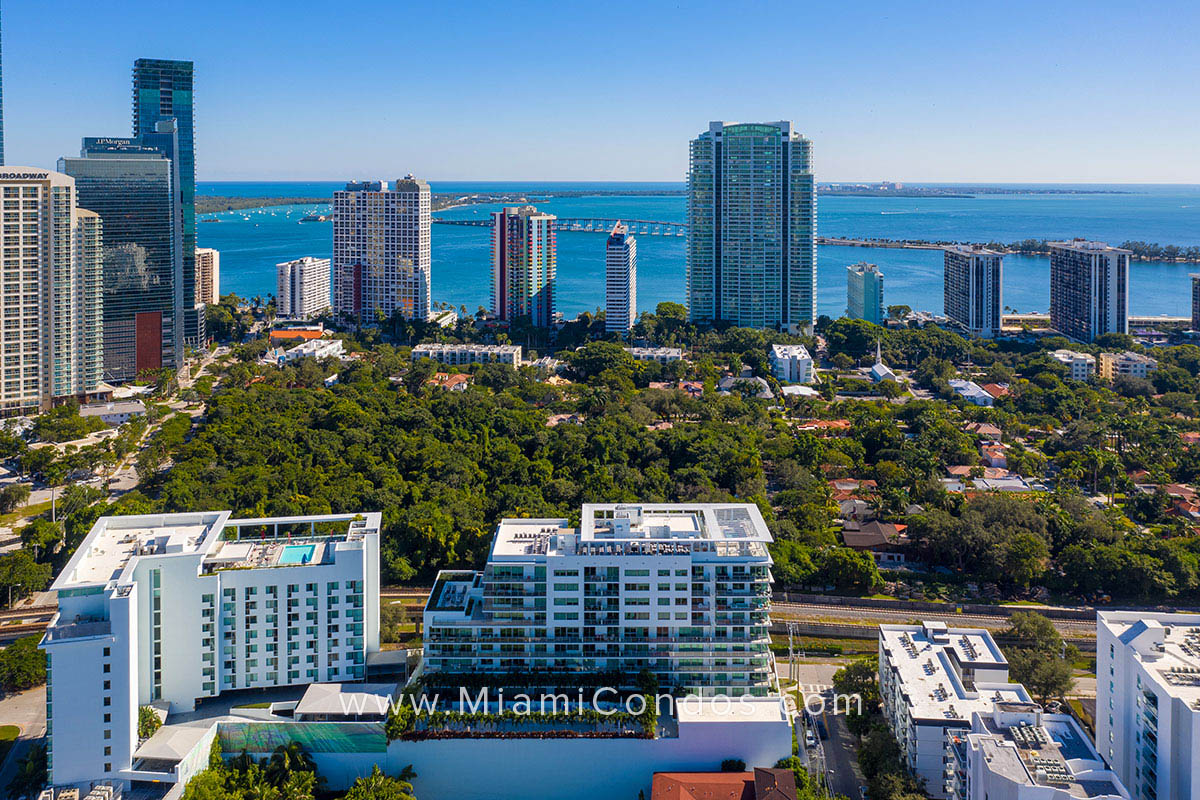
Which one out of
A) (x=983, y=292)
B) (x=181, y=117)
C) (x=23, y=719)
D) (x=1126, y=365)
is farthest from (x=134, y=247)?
(x=1126, y=365)

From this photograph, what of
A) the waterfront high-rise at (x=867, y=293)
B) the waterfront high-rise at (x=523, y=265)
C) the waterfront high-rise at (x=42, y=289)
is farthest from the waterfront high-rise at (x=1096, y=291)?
the waterfront high-rise at (x=42, y=289)

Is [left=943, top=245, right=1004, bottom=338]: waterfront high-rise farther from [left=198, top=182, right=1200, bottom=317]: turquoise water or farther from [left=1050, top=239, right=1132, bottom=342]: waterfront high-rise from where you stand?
[left=198, top=182, right=1200, bottom=317]: turquoise water

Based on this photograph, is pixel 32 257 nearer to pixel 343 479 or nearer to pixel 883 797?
pixel 343 479

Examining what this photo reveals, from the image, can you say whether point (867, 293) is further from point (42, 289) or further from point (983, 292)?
point (42, 289)

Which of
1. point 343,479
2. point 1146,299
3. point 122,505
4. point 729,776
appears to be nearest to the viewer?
point 729,776

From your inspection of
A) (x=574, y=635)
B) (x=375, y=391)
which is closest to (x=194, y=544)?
(x=574, y=635)

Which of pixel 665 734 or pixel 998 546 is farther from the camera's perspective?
pixel 998 546
